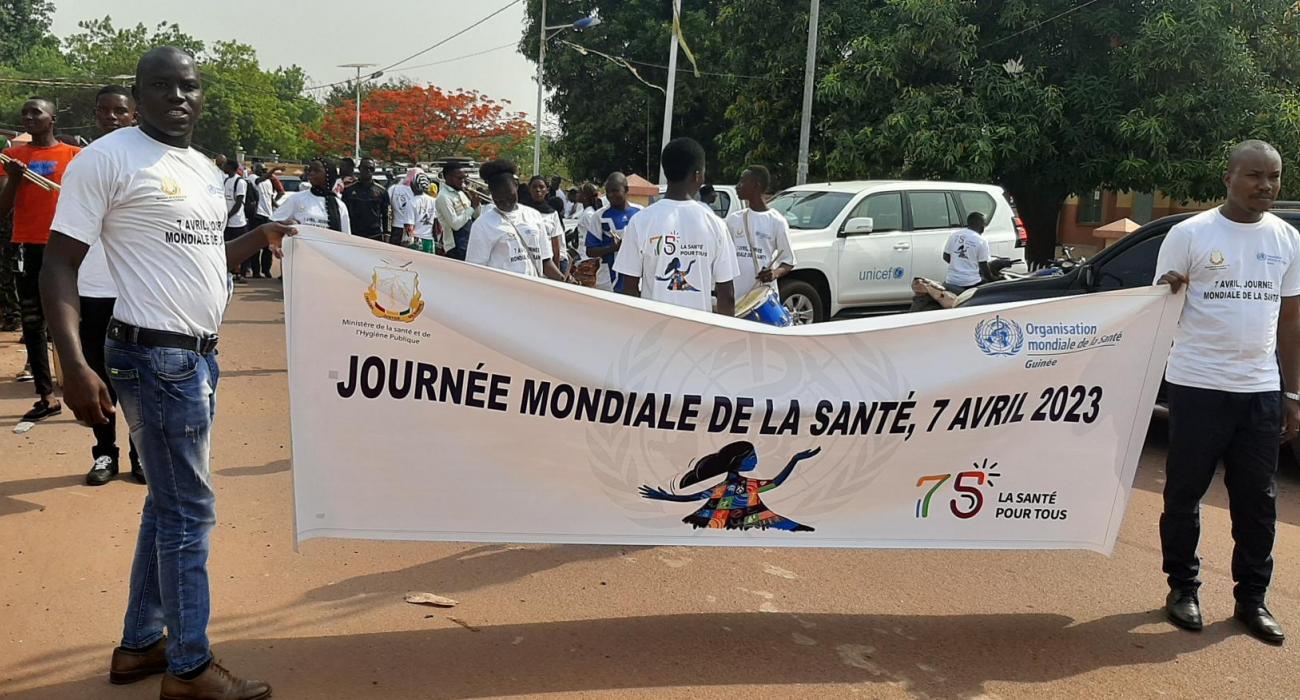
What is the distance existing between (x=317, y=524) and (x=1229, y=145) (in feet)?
53.9

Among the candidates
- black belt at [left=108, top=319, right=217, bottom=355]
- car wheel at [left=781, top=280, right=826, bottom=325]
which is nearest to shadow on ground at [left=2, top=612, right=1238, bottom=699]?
black belt at [left=108, top=319, right=217, bottom=355]

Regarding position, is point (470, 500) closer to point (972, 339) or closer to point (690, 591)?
point (690, 591)

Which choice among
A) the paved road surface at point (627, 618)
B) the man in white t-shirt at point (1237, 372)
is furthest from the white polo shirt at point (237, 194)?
the man in white t-shirt at point (1237, 372)

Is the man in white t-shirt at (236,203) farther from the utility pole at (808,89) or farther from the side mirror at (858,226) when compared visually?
the utility pole at (808,89)

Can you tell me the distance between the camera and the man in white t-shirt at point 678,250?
521 cm

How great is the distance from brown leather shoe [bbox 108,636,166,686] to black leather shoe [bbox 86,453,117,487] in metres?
2.44

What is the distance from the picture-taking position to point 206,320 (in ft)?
10.7

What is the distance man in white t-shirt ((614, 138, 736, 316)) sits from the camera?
17.1 ft

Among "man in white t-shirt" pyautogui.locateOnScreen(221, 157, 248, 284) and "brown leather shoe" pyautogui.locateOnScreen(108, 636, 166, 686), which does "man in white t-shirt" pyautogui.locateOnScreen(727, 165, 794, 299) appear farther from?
"man in white t-shirt" pyautogui.locateOnScreen(221, 157, 248, 284)

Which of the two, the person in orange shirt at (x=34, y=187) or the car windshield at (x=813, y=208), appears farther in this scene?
the car windshield at (x=813, y=208)

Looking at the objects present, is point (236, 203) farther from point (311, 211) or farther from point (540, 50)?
point (540, 50)

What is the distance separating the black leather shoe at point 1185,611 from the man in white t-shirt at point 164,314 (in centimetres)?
345

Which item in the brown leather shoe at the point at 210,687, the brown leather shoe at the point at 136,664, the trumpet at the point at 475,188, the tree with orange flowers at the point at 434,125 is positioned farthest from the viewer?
→ the tree with orange flowers at the point at 434,125

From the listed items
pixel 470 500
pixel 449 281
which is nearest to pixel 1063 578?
pixel 470 500
